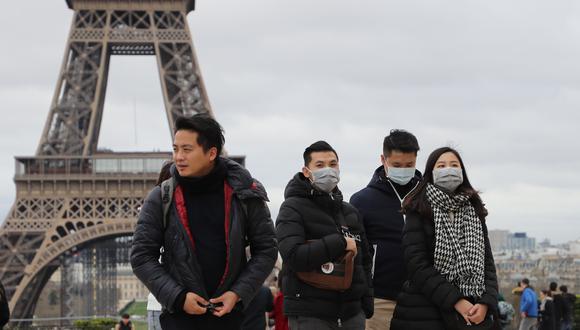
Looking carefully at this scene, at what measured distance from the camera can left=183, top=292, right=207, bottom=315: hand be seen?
17.7ft

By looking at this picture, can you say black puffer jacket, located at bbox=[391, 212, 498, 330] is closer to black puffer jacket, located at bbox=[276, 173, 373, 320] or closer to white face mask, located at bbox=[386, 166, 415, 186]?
black puffer jacket, located at bbox=[276, 173, 373, 320]

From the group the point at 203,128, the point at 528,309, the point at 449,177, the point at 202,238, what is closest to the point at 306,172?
the point at 449,177

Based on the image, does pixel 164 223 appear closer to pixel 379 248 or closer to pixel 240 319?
pixel 240 319

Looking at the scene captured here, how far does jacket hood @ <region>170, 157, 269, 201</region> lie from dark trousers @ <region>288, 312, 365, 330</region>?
1.07m

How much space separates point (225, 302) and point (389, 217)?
234 cm

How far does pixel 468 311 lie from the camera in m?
6.43

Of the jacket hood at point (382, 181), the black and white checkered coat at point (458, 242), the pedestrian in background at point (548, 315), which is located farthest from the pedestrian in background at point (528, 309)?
the black and white checkered coat at point (458, 242)

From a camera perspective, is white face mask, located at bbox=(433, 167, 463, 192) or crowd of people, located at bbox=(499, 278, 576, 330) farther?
crowd of people, located at bbox=(499, 278, 576, 330)

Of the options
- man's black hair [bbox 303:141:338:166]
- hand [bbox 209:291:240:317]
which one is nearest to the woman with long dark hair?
man's black hair [bbox 303:141:338:166]

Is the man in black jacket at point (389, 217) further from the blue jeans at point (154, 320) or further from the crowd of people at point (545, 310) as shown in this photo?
the crowd of people at point (545, 310)

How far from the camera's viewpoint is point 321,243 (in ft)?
20.8

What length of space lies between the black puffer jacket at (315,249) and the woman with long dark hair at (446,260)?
340 millimetres

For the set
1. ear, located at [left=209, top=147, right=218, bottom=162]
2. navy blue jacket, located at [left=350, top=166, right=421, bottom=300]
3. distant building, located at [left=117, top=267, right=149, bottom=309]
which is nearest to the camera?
ear, located at [left=209, top=147, right=218, bottom=162]

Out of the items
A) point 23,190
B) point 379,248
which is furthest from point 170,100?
point 379,248
